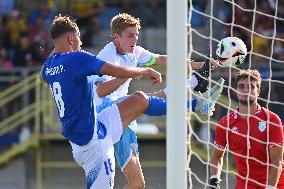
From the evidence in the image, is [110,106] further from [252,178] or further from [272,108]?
[272,108]

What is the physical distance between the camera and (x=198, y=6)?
14781 millimetres

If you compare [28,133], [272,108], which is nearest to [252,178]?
[272,108]

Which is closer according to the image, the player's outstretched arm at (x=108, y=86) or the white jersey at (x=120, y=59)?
the player's outstretched arm at (x=108, y=86)

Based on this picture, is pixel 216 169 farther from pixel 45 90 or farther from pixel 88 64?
pixel 45 90

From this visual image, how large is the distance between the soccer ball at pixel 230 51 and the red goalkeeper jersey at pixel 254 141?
1.39ft

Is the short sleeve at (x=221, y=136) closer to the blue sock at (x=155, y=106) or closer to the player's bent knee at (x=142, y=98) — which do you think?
the blue sock at (x=155, y=106)

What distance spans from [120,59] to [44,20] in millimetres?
7651

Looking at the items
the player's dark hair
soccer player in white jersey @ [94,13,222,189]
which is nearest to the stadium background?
soccer player in white jersey @ [94,13,222,189]

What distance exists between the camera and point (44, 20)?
15414 mm

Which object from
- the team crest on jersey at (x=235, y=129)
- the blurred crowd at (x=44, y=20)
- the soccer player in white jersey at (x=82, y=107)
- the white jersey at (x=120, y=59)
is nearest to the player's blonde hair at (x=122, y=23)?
the white jersey at (x=120, y=59)

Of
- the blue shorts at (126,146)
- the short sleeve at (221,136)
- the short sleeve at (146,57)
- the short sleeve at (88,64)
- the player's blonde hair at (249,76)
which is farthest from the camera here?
the short sleeve at (146,57)

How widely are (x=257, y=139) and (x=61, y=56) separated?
1.67 m

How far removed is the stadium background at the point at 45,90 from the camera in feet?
44.7

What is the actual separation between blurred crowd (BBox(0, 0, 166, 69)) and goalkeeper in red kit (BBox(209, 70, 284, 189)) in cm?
755
